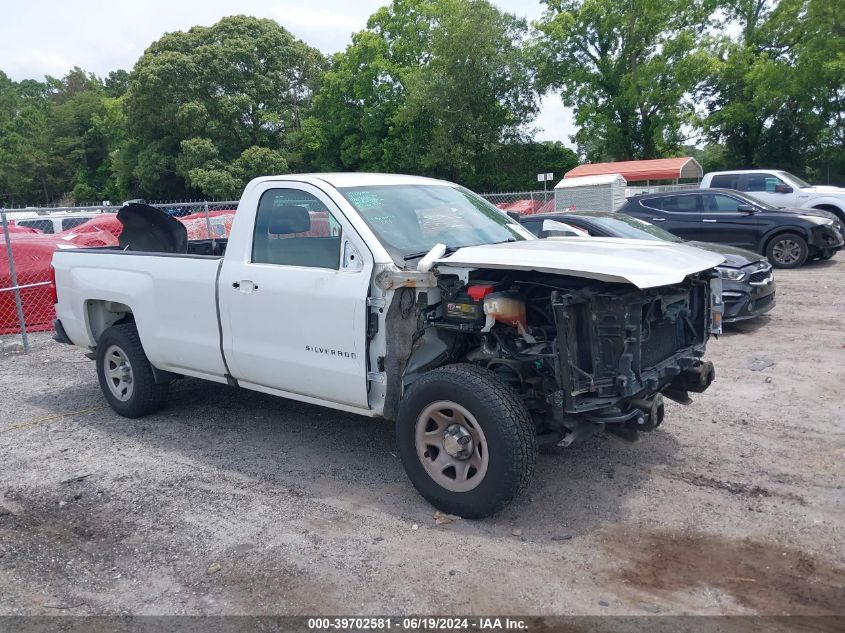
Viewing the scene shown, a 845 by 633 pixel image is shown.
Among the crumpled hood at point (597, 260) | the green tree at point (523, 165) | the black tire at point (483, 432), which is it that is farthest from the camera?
the green tree at point (523, 165)

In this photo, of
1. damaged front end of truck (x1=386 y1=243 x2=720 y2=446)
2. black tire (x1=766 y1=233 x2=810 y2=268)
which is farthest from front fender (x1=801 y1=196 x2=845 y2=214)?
damaged front end of truck (x1=386 y1=243 x2=720 y2=446)

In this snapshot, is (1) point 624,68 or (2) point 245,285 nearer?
(2) point 245,285

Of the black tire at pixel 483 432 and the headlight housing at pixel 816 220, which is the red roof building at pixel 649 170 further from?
the black tire at pixel 483 432

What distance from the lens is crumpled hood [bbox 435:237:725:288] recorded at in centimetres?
377

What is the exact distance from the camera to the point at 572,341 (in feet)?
13.0

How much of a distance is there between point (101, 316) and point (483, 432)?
14.1ft

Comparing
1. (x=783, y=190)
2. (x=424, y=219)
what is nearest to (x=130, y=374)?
(x=424, y=219)

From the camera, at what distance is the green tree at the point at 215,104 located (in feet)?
141

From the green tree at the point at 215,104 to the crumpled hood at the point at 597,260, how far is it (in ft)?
132

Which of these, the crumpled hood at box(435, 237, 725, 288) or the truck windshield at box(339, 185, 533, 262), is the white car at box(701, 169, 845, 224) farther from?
the crumpled hood at box(435, 237, 725, 288)

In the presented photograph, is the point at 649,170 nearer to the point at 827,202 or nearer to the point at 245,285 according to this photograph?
the point at 827,202

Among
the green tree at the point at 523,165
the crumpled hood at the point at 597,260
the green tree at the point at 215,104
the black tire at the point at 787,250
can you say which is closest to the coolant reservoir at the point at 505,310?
the crumpled hood at the point at 597,260

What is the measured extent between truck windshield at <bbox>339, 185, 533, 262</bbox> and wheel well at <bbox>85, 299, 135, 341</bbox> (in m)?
2.91

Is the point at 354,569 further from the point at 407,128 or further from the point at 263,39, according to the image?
the point at 263,39
